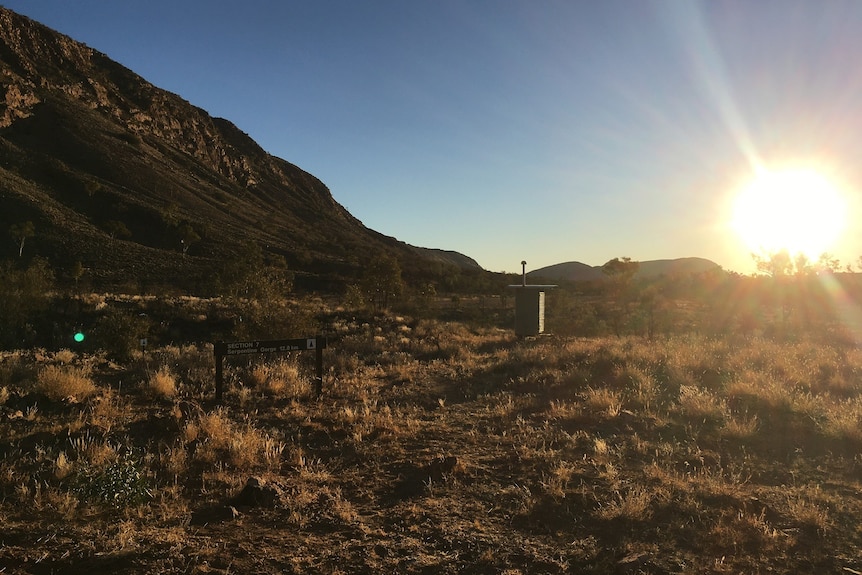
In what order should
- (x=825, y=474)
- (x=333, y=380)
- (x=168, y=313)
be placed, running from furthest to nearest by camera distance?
1. (x=168, y=313)
2. (x=333, y=380)
3. (x=825, y=474)

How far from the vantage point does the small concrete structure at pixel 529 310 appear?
20031 millimetres

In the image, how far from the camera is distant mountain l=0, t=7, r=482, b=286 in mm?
50656

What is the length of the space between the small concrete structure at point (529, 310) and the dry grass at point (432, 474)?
28.2ft

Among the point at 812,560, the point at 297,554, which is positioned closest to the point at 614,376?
the point at 812,560

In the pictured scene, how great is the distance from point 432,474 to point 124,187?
74378 millimetres

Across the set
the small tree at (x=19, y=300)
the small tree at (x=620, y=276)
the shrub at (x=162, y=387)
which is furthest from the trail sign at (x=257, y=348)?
the small tree at (x=620, y=276)

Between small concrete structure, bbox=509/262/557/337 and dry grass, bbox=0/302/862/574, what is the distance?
8.61 m

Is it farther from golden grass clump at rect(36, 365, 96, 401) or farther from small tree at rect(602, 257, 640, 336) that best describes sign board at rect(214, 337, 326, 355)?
small tree at rect(602, 257, 640, 336)

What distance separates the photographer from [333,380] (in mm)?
11305

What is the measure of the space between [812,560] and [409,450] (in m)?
4.33

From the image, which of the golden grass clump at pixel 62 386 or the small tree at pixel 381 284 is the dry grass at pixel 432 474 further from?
the small tree at pixel 381 284

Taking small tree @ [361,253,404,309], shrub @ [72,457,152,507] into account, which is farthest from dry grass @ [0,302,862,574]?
small tree @ [361,253,404,309]

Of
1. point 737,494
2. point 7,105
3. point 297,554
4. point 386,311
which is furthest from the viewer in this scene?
point 7,105

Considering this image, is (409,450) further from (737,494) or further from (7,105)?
(7,105)
